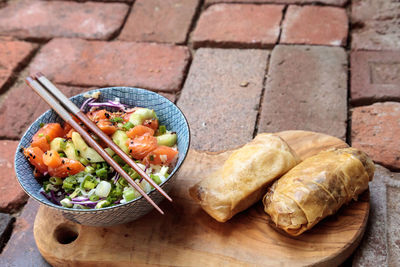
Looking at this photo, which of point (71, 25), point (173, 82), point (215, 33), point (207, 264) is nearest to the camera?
point (207, 264)

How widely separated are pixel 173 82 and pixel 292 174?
56.9 inches

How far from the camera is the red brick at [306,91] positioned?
8.94 feet

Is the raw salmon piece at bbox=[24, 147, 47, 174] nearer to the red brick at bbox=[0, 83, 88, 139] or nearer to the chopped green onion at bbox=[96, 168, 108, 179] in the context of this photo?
the chopped green onion at bbox=[96, 168, 108, 179]

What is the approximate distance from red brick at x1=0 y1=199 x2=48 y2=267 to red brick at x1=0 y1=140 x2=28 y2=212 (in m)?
0.14

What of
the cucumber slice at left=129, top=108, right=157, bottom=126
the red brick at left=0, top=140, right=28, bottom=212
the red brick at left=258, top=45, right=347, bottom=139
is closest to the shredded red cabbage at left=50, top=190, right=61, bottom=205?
the cucumber slice at left=129, top=108, right=157, bottom=126

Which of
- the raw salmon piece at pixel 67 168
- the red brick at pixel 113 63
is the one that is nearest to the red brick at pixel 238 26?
the red brick at pixel 113 63

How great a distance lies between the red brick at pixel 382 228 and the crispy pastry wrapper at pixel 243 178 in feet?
1.41

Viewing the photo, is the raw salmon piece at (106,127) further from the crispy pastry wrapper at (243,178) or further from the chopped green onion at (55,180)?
the crispy pastry wrapper at (243,178)

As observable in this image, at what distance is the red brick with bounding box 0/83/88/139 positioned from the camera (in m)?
2.98

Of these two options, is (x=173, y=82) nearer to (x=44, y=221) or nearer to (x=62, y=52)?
(x=62, y=52)

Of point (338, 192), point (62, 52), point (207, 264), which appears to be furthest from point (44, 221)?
point (62, 52)

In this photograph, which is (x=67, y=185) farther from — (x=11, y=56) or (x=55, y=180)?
(x=11, y=56)

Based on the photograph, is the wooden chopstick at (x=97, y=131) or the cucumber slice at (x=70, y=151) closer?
the wooden chopstick at (x=97, y=131)

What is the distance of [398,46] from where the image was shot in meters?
3.18
